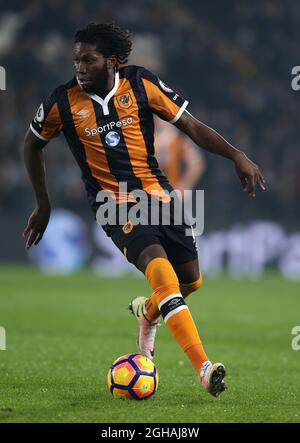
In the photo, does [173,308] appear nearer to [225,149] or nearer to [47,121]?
[225,149]

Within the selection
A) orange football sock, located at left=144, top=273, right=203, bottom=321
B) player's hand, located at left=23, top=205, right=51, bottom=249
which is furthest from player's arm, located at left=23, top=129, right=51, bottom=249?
orange football sock, located at left=144, top=273, right=203, bottom=321

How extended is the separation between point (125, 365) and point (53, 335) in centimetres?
382

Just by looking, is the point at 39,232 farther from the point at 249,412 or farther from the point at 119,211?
the point at 249,412

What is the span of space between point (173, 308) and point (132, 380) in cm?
46

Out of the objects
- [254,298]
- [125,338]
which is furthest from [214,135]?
[254,298]

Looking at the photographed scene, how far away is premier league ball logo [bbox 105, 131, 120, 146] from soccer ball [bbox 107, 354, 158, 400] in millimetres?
1271

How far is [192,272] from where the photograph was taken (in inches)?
228

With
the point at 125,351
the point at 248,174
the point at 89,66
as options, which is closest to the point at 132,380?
the point at 248,174

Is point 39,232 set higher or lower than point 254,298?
higher

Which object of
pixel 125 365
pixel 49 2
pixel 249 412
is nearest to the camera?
pixel 249 412

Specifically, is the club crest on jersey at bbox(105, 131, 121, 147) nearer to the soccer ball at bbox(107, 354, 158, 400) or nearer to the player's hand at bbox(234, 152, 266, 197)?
the player's hand at bbox(234, 152, 266, 197)

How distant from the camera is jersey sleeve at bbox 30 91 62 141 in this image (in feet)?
18.1

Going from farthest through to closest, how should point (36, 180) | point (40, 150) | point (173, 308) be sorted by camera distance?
point (36, 180) → point (40, 150) → point (173, 308)

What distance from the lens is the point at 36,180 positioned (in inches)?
229
